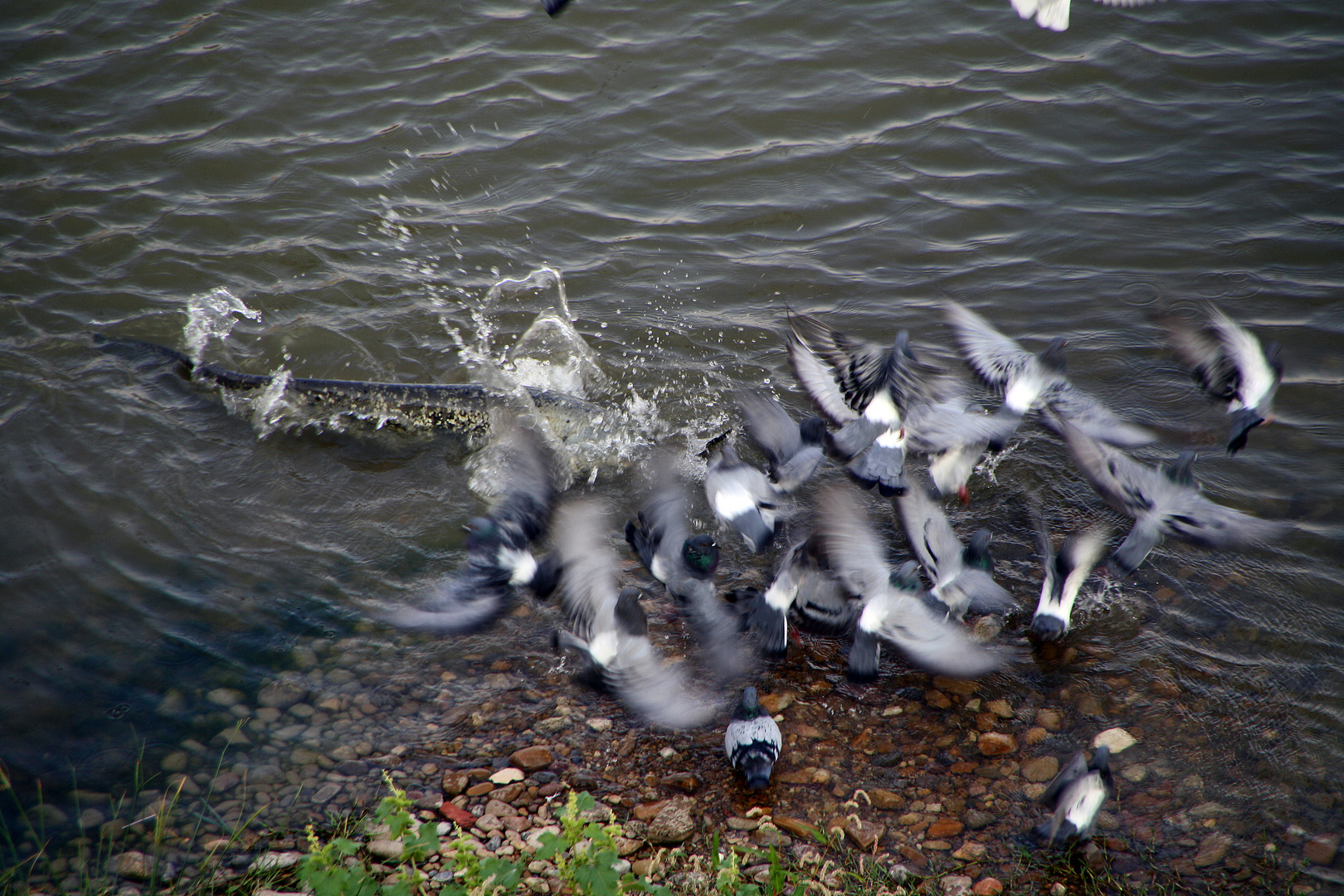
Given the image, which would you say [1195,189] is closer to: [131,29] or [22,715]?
[22,715]

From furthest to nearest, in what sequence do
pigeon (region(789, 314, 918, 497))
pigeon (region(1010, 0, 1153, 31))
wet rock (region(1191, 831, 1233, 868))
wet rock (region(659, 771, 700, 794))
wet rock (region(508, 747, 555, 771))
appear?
pigeon (region(789, 314, 918, 497)) < pigeon (region(1010, 0, 1153, 31)) < wet rock (region(508, 747, 555, 771)) < wet rock (region(659, 771, 700, 794)) < wet rock (region(1191, 831, 1233, 868))

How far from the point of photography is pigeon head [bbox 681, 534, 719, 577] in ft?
14.0

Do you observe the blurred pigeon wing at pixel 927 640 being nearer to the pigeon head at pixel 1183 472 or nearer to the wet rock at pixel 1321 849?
the wet rock at pixel 1321 849

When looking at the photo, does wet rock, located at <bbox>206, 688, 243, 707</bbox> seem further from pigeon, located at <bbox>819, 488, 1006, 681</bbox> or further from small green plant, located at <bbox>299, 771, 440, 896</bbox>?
pigeon, located at <bbox>819, 488, 1006, 681</bbox>

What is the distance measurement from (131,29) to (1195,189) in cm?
1081

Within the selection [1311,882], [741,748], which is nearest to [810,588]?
[741,748]

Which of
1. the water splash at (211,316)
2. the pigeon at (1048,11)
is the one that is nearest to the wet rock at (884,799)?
the pigeon at (1048,11)

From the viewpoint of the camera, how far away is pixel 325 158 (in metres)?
8.32

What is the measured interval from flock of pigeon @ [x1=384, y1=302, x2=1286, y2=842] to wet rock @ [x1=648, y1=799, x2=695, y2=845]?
0.31m

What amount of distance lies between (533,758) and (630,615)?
0.75m

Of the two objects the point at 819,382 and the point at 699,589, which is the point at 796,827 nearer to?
the point at 699,589

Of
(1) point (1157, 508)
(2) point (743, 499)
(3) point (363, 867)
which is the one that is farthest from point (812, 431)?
(3) point (363, 867)

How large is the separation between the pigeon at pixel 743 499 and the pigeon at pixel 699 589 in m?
0.23

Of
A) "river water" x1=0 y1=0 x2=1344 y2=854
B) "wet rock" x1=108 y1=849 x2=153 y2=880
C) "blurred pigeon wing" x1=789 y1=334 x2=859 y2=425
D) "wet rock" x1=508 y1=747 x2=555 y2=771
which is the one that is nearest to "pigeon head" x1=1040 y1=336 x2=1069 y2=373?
"river water" x1=0 y1=0 x2=1344 y2=854
